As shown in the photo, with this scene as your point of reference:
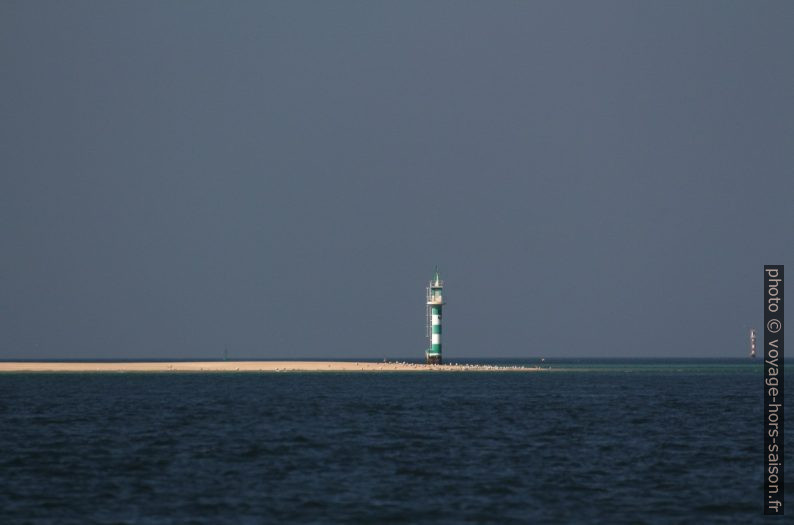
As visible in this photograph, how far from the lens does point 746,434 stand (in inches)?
2424

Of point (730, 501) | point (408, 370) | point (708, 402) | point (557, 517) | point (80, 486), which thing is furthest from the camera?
point (408, 370)

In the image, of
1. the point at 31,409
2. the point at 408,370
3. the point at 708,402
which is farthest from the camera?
the point at 408,370

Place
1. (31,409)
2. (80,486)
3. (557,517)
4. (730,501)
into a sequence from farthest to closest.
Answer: (31,409), (80,486), (730,501), (557,517)

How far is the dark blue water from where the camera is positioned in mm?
35594

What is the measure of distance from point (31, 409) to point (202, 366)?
363 feet

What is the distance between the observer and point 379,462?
47.8 m

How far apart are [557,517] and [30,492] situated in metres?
18.2

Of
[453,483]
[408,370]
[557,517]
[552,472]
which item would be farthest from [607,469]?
[408,370]

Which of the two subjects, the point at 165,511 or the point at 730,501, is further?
the point at 730,501

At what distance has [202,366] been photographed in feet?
633

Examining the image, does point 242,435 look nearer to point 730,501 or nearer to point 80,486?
point 80,486

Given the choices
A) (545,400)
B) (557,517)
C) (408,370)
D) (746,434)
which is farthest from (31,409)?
(408,370)

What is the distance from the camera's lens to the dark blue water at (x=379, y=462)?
3559 cm

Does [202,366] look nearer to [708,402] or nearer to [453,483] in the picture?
[708,402]
